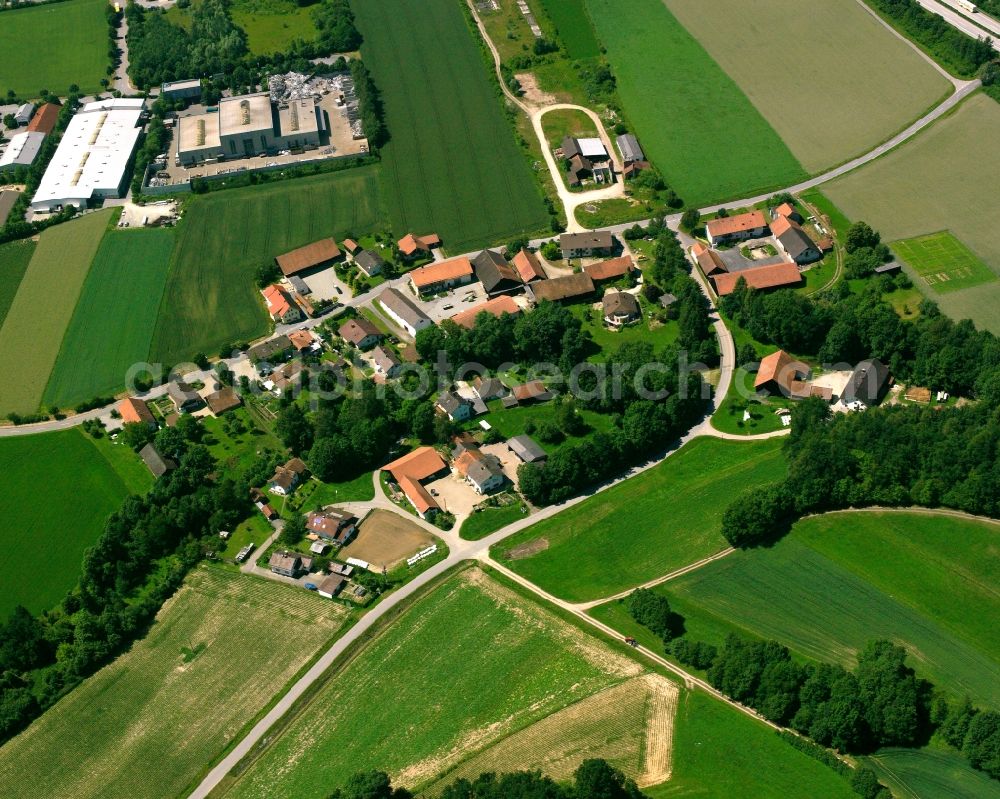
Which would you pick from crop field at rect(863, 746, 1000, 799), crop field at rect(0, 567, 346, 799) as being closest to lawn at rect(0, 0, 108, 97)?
crop field at rect(0, 567, 346, 799)

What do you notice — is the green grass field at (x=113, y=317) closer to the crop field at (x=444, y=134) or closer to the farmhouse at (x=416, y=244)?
the farmhouse at (x=416, y=244)

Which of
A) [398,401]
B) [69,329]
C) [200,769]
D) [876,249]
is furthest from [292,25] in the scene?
[200,769]

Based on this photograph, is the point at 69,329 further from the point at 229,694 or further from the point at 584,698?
the point at 584,698

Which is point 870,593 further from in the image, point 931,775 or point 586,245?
point 586,245

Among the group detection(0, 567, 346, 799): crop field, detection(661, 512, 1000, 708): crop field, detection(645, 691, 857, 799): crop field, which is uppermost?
detection(0, 567, 346, 799): crop field

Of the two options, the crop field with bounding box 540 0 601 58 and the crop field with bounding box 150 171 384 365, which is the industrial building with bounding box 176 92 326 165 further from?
the crop field with bounding box 540 0 601 58

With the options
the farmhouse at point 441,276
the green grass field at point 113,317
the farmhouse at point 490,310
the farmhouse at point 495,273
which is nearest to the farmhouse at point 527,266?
the farmhouse at point 495,273

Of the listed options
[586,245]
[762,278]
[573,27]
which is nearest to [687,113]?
[573,27]
